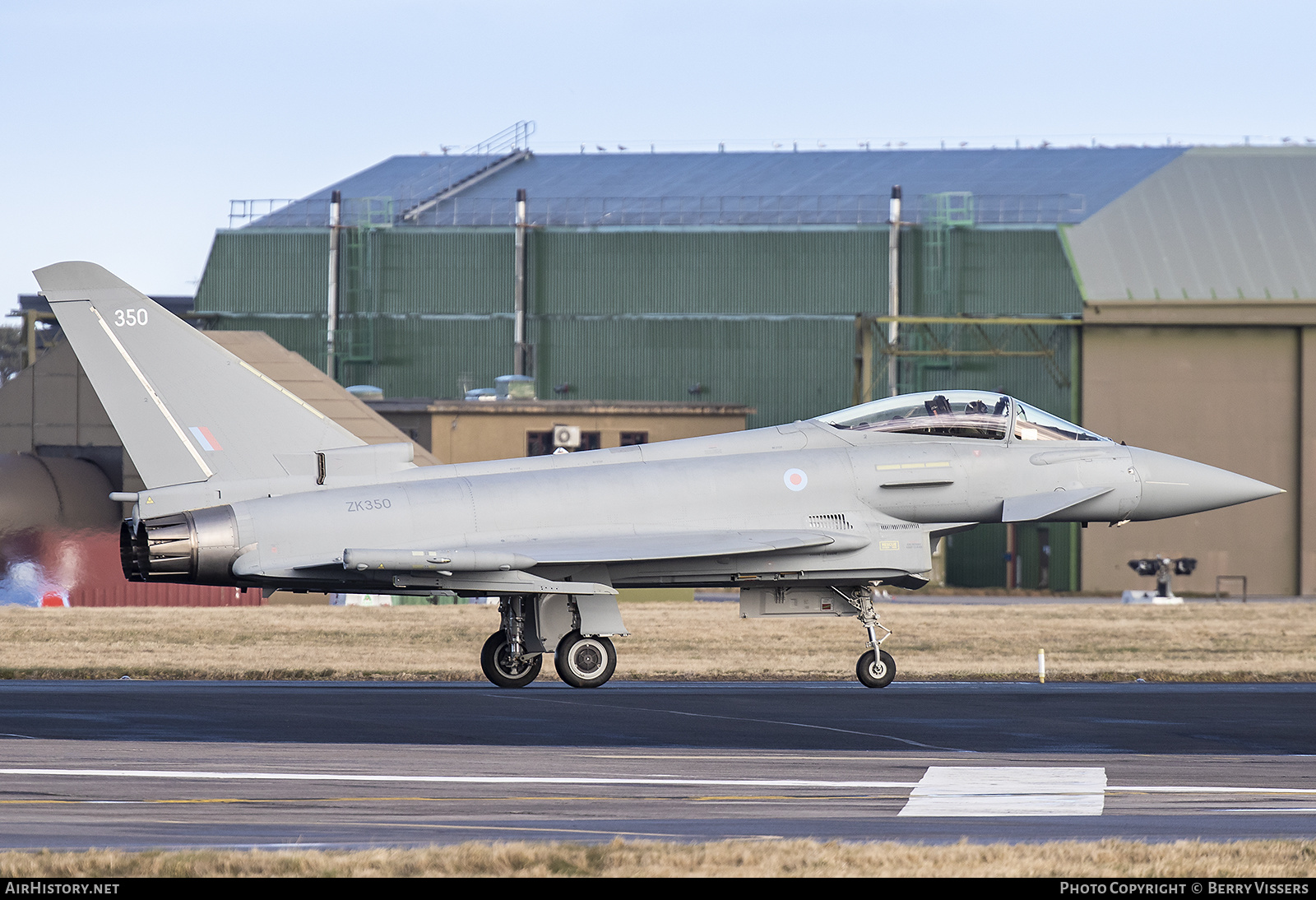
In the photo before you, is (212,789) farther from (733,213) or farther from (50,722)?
(733,213)

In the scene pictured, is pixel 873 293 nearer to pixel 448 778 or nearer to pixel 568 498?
pixel 568 498

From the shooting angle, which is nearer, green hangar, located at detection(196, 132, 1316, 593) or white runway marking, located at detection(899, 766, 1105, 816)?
white runway marking, located at detection(899, 766, 1105, 816)

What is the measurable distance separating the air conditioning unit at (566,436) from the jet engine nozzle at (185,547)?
32199 mm

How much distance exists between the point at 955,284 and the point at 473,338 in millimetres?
18221

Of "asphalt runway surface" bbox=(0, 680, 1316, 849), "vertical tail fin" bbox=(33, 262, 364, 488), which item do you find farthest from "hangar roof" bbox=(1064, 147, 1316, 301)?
"vertical tail fin" bbox=(33, 262, 364, 488)

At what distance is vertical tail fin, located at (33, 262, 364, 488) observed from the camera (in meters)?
19.4

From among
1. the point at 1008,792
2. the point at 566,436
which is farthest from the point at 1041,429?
the point at 566,436

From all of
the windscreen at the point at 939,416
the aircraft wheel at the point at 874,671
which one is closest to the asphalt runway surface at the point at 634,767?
the aircraft wheel at the point at 874,671

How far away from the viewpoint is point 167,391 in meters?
19.6

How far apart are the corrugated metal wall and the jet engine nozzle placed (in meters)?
39.3

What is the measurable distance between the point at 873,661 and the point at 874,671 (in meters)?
0.13

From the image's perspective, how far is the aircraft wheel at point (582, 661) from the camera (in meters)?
20.0

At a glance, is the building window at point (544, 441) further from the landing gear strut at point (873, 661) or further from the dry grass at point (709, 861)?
the dry grass at point (709, 861)

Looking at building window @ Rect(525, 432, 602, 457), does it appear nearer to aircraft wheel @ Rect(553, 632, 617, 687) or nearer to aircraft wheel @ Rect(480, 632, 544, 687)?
aircraft wheel @ Rect(480, 632, 544, 687)
